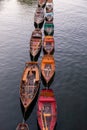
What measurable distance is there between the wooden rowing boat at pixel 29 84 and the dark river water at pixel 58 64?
6.86ft

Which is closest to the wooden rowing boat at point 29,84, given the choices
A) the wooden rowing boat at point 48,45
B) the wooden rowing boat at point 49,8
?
the wooden rowing boat at point 48,45

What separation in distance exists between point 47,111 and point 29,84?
8996mm

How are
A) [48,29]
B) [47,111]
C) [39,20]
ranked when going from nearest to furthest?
1. [47,111]
2. [48,29]
3. [39,20]

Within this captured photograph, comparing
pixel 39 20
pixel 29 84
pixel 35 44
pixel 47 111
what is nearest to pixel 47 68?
pixel 29 84

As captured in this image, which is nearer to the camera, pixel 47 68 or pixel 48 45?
pixel 47 68

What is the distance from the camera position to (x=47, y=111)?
4153cm

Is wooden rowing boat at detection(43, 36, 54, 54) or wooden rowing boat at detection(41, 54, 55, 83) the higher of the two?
wooden rowing boat at detection(43, 36, 54, 54)

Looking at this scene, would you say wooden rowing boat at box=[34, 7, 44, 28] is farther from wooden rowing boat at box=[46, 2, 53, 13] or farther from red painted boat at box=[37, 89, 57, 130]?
red painted boat at box=[37, 89, 57, 130]

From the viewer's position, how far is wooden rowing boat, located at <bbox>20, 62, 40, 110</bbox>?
Answer: 144 ft

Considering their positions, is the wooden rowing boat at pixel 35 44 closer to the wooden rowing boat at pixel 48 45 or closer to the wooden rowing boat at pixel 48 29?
the wooden rowing boat at pixel 48 45

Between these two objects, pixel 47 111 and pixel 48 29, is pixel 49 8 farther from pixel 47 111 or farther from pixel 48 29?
pixel 47 111

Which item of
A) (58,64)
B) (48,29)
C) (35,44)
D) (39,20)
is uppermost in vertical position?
(39,20)

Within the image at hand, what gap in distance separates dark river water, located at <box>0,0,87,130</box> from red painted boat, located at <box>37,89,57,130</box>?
200 centimetres

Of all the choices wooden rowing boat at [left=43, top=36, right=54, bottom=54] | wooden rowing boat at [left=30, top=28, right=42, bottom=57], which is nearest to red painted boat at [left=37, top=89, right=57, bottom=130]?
wooden rowing boat at [left=30, top=28, right=42, bottom=57]
